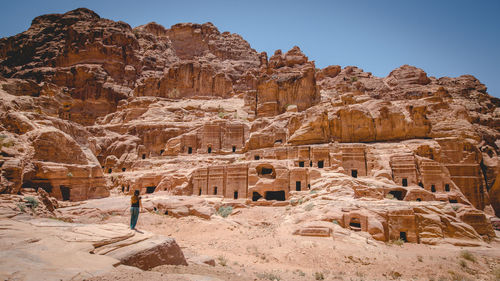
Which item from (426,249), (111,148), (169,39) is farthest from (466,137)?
(169,39)

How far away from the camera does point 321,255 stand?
1351 cm

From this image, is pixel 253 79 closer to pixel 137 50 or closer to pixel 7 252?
pixel 137 50

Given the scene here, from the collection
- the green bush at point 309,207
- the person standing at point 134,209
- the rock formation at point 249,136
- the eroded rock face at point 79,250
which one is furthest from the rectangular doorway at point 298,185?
the eroded rock face at point 79,250

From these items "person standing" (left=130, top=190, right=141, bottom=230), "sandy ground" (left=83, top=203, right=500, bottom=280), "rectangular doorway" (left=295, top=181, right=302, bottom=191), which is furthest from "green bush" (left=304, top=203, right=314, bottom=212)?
"person standing" (left=130, top=190, right=141, bottom=230)

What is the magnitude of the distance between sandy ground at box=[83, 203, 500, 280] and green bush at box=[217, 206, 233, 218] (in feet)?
11.9

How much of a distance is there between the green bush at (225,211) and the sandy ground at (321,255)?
3.62m

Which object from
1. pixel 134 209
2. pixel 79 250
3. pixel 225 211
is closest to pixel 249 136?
pixel 225 211

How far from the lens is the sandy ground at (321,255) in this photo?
11859mm

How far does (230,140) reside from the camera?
40656 mm

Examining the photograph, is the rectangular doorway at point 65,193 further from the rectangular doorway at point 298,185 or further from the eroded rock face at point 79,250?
the rectangular doorway at point 298,185

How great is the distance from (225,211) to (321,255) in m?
11.7

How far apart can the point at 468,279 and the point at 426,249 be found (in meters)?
4.16

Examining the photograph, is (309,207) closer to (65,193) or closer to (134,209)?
(134,209)

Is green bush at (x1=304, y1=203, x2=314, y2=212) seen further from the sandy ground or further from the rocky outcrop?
the rocky outcrop
